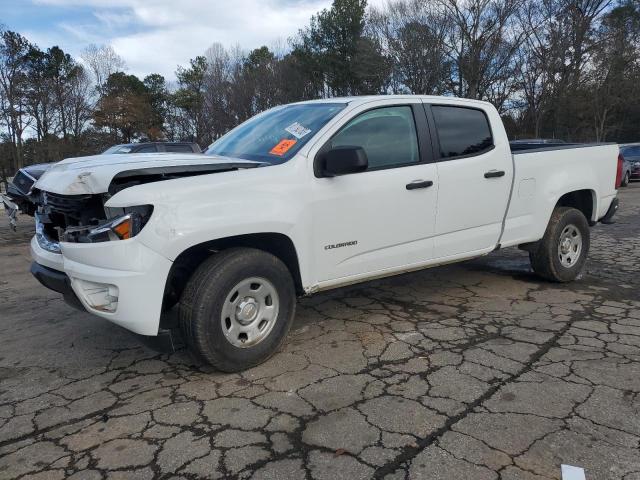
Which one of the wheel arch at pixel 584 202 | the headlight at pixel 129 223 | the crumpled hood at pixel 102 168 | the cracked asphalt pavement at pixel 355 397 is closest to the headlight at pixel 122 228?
the headlight at pixel 129 223

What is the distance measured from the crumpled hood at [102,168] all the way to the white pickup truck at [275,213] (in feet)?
0.04

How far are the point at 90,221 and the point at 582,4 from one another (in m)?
35.1

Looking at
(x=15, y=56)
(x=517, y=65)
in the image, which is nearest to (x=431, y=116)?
(x=517, y=65)

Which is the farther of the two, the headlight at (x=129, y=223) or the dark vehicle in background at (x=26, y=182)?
the dark vehicle in background at (x=26, y=182)

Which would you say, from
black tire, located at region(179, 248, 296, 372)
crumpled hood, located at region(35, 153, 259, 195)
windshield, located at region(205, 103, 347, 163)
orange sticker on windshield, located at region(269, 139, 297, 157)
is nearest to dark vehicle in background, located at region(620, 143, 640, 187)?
windshield, located at region(205, 103, 347, 163)

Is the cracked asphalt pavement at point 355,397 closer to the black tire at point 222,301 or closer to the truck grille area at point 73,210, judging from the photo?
the black tire at point 222,301

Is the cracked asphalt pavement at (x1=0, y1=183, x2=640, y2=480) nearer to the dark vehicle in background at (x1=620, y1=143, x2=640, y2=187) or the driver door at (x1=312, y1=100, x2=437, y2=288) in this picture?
the driver door at (x1=312, y1=100, x2=437, y2=288)

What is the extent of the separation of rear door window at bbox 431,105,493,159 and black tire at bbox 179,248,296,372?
6.16 ft

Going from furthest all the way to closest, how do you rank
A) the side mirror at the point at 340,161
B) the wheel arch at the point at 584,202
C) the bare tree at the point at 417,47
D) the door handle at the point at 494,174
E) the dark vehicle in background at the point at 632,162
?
1. the bare tree at the point at 417,47
2. the dark vehicle in background at the point at 632,162
3. the wheel arch at the point at 584,202
4. the door handle at the point at 494,174
5. the side mirror at the point at 340,161

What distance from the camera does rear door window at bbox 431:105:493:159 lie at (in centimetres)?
435

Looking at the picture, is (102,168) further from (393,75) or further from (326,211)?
(393,75)

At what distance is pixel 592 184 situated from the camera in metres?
5.43

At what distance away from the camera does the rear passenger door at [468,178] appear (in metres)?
4.28

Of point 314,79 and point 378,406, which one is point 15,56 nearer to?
point 314,79
